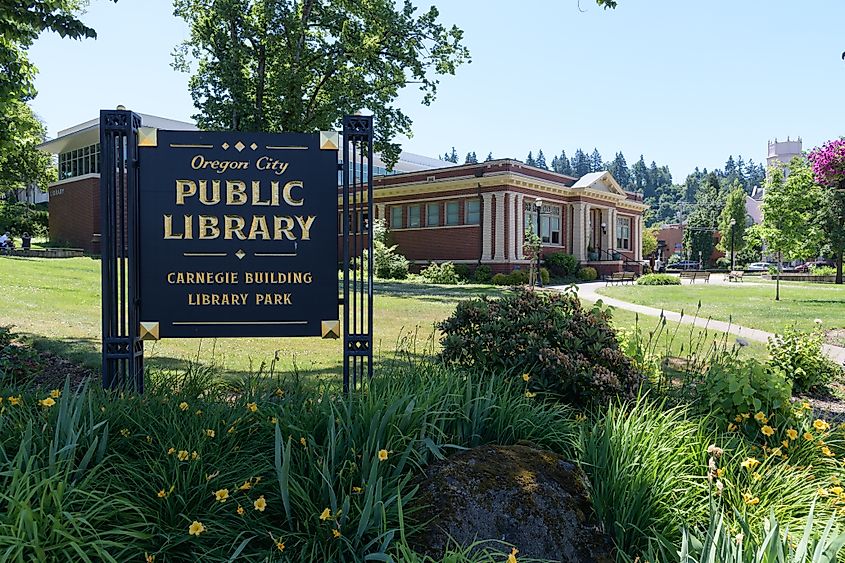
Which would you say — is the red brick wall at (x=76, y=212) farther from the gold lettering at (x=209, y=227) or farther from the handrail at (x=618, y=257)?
the gold lettering at (x=209, y=227)

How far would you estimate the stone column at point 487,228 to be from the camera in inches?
1383

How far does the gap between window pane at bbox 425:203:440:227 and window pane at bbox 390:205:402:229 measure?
77.2 inches

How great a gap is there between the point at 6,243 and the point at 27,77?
34698mm

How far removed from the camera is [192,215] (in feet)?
16.9

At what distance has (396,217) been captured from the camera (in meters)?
39.7

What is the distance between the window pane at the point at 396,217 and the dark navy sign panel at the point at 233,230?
113 ft

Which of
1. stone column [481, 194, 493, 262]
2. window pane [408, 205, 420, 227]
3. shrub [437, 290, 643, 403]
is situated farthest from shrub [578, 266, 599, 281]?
shrub [437, 290, 643, 403]

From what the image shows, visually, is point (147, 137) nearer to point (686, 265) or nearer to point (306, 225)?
point (306, 225)

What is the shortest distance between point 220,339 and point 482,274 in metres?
24.3

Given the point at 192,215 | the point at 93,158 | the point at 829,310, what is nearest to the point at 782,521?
the point at 192,215

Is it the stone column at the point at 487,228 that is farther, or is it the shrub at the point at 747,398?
the stone column at the point at 487,228

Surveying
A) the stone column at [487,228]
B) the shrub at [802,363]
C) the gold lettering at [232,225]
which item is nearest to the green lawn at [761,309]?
the shrub at [802,363]

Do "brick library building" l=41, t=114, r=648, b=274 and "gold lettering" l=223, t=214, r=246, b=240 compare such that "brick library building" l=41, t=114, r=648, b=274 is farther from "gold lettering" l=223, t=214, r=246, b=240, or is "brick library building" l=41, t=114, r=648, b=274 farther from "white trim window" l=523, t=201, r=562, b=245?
"gold lettering" l=223, t=214, r=246, b=240

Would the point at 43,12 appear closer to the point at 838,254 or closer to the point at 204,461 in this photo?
the point at 204,461
